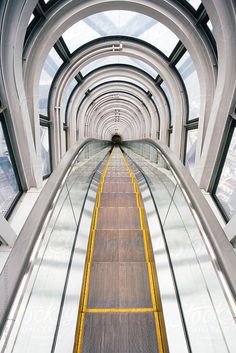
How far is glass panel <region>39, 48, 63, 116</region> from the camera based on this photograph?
864cm

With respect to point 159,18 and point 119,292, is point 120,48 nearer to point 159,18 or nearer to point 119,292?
point 159,18

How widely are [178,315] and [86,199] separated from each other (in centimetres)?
298

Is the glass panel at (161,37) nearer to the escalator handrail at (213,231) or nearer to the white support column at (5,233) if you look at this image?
the escalator handrail at (213,231)

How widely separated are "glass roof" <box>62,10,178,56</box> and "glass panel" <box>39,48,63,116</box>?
27.7 inches

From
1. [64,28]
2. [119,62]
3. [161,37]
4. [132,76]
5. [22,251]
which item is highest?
Answer: [132,76]

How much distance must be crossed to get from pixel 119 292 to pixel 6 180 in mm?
4284

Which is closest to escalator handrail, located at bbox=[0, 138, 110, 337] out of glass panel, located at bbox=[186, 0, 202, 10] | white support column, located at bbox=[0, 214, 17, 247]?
white support column, located at bbox=[0, 214, 17, 247]

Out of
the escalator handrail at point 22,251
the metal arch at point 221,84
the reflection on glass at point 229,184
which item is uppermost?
the metal arch at point 221,84

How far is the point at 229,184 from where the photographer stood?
5.81 m

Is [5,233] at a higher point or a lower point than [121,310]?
higher

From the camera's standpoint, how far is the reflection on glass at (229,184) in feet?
18.4

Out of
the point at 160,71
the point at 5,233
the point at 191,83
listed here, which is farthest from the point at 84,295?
the point at 160,71

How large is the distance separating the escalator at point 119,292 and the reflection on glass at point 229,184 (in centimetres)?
235

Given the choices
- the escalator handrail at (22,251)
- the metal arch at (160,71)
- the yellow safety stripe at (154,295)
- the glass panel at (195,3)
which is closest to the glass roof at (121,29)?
the metal arch at (160,71)
